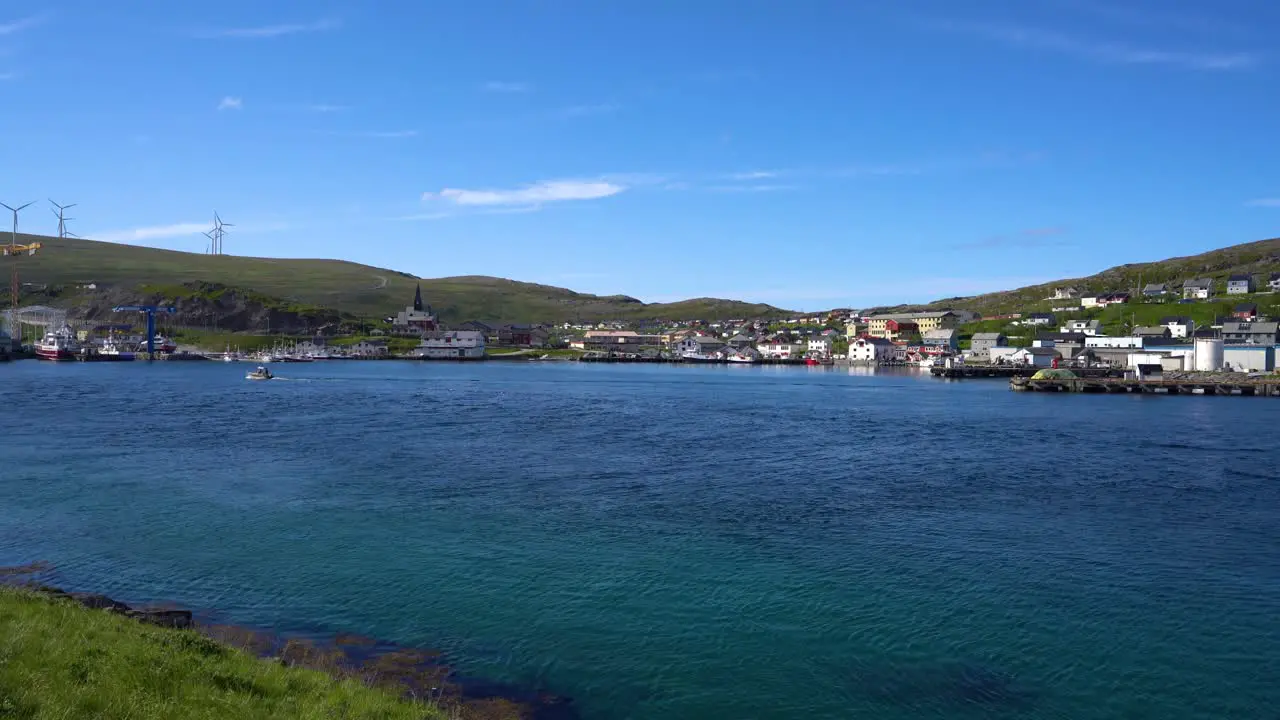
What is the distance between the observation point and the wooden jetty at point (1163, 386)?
57469 mm

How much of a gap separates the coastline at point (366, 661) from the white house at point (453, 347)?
113 m

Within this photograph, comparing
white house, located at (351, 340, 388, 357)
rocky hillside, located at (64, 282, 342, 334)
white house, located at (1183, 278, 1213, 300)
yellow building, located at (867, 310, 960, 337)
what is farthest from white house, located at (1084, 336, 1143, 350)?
rocky hillside, located at (64, 282, 342, 334)

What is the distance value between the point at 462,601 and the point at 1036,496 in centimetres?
1513

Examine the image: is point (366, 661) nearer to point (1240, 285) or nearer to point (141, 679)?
point (141, 679)

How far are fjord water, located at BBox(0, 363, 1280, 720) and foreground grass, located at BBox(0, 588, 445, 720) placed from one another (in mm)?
2382

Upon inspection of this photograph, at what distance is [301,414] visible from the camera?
3991 centimetres

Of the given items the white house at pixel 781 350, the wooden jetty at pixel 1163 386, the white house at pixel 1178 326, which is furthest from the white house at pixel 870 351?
the wooden jetty at pixel 1163 386

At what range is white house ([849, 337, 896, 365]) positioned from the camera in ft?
387

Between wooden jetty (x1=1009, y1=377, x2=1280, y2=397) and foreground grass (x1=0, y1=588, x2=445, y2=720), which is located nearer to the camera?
foreground grass (x1=0, y1=588, x2=445, y2=720)

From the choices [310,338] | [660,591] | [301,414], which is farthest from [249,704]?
[310,338]

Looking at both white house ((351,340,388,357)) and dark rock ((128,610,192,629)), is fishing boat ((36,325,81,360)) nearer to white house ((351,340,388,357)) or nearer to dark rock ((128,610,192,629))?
white house ((351,340,388,357))

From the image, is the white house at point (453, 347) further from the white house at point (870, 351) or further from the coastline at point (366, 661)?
the coastline at point (366, 661)

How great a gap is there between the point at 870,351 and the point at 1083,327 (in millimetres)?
27248

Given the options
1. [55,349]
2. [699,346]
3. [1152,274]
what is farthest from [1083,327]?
[55,349]
